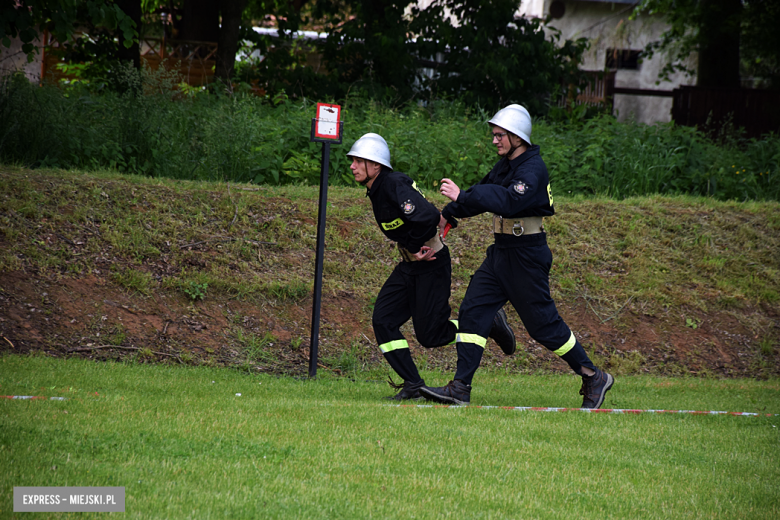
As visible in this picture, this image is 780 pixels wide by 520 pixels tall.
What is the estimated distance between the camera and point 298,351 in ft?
25.6

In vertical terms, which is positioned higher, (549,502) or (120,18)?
(120,18)

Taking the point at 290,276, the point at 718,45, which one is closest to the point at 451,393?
the point at 290,276

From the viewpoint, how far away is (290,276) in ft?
28.9

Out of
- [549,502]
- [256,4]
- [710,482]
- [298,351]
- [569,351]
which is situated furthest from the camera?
[256,4]

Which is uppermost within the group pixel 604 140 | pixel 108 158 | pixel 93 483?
pixel 604 140

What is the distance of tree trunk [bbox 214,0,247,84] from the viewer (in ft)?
49.7

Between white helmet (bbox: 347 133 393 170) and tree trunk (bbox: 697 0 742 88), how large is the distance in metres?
14.3

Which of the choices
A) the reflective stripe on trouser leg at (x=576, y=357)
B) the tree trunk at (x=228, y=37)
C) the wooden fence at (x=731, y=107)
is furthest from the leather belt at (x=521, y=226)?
the wooden fence at (x=731, y=107)

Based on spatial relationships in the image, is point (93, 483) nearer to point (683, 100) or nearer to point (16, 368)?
point (16, 368)

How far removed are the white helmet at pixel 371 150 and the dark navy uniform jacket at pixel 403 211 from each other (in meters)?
0.13

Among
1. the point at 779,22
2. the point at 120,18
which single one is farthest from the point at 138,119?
the point at 779,22

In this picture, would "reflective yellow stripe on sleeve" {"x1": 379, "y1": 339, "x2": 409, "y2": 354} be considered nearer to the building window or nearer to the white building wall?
the white building wall

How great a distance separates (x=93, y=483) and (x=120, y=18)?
7835mm

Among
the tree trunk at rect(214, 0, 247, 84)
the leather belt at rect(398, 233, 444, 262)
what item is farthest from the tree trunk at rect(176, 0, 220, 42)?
the leather belt at rect(398, 233, 444, 262)
